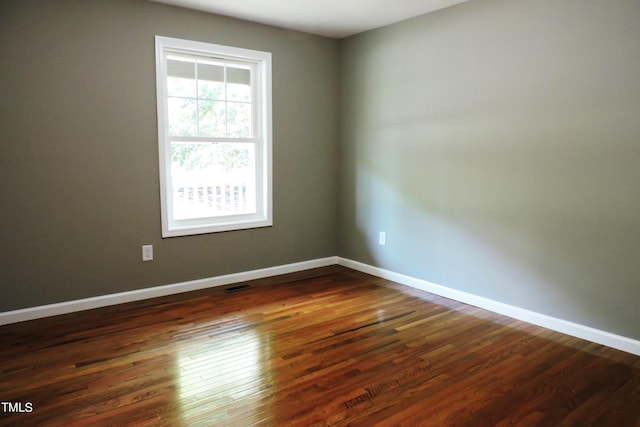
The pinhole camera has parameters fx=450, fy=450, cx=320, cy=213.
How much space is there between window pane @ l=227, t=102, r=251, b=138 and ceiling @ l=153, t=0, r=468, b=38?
2.49ft

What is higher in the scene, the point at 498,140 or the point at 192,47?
the point at 192,47

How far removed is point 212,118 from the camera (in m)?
3.97

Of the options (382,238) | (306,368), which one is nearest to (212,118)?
(382,238)

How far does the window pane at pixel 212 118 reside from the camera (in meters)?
3.91

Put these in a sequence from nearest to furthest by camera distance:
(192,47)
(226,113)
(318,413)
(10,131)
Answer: (318,413) → (10,131) → (192,47) → (226,113)

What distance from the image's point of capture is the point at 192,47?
12.2 ft

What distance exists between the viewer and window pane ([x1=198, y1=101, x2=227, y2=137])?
391 cm

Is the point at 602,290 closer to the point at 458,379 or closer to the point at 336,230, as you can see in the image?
the point at 458,379

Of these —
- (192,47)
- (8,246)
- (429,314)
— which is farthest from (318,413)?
(192,47)

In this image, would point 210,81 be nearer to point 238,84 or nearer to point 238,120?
point 238,84

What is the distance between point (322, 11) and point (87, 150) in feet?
7.04

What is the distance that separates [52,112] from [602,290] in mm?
3891

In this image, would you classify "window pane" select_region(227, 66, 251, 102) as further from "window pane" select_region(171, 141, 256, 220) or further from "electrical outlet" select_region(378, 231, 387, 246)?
"electrical outlet" select_region(378, 231, 387, 246)

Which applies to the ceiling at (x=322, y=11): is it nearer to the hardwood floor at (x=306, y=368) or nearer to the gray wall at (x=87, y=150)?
the gray wall at (x=87, y=150)
